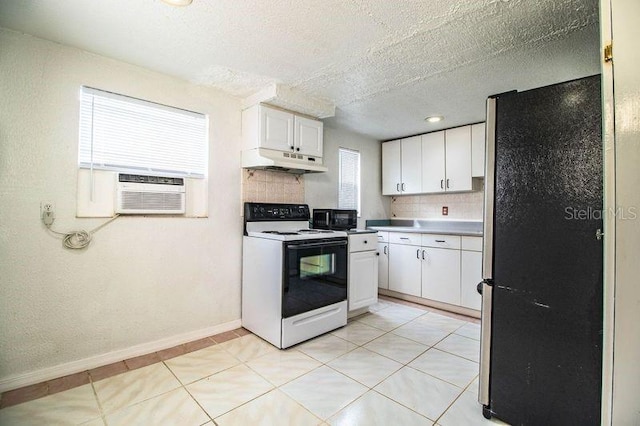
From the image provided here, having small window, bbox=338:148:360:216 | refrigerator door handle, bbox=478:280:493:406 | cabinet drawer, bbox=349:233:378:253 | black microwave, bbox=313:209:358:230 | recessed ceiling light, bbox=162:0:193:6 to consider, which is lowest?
refrigerator door handle, bbox=478:280:493:406

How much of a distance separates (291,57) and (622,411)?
8.06 ft

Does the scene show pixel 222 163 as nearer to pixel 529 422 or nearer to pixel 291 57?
pixel 291 57

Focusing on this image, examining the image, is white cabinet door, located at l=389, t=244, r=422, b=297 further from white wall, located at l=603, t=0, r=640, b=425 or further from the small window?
white wall, located at l=603, t=0, r=640, b=425

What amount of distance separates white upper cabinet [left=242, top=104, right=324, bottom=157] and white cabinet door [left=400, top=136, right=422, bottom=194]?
66.3 inches

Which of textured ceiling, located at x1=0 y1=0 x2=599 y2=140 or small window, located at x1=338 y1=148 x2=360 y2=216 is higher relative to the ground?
textured ceiling, located at x1=0 y1=0 x2=599 y2=140

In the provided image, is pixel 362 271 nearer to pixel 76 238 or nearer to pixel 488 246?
pixel 488 246

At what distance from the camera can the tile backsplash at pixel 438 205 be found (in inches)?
153

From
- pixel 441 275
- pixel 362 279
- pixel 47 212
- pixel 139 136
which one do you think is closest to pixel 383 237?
pixel 441 275

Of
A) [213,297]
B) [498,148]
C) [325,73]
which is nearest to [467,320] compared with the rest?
[498,148]

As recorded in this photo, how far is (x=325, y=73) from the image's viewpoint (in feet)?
7.83

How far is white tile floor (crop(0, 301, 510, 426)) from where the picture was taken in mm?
1629

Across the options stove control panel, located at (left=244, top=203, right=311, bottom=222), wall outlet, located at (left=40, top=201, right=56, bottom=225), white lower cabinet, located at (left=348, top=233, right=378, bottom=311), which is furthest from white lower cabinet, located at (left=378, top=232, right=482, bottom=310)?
wall outlet, located at (left=40, top=201, right=56, bottom=225)

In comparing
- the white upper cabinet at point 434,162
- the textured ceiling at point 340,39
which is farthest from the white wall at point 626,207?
the white upper cabinet at point 434,162

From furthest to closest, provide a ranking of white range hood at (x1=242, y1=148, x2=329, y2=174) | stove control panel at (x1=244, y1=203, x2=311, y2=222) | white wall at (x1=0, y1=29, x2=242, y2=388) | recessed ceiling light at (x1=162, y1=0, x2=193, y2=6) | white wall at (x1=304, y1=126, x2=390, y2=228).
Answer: white wall at (x1=304, y1=126, x2=390, y2=228) < stove control panel at (x1=244, y1=203, x2=311, y2=222) < white range hood at (x1=242, y1=148, x2=329, y2=174) < white wall at (x1=0, y1=29, x2=242, y2=388) < recessed ceiling light at (x1=162, y1=0, x2=193, y2=6)
